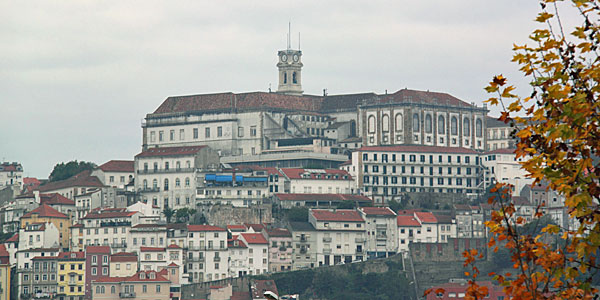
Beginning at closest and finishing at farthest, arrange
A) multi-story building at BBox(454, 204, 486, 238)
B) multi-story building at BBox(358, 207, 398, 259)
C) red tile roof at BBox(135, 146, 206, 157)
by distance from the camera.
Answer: multi-story building at BBox(358, 207, 398, 259) → multi-story building at BBox(454, 204, 486, 238) → red tile roof at BBox(135, 146, 206, 157)

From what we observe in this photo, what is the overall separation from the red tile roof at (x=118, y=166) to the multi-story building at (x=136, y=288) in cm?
2887

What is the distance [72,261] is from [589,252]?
316ft

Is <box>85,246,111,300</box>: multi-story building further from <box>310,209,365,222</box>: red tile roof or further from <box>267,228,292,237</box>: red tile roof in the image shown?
<box>310,209,365,222</box>: red tile roof

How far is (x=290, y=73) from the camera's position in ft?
491

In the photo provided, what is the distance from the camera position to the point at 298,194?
4604 inches

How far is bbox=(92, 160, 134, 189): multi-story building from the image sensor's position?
12756cm

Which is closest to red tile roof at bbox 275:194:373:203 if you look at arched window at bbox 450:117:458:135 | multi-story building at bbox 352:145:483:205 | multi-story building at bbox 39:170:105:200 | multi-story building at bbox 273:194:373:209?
multi-story building at bbox 273:194:373:209

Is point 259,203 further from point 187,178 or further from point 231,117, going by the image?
point 231,117

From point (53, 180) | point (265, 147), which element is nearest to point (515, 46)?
point (265, 147)

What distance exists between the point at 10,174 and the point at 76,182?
31.9 m

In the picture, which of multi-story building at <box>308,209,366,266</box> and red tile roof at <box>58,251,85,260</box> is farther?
multi-story building at <box>308,209,366,266</box>

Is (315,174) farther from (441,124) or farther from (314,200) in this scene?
(441,124)

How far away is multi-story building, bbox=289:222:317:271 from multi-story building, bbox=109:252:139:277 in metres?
13.5

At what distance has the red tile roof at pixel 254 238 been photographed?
351 ft
